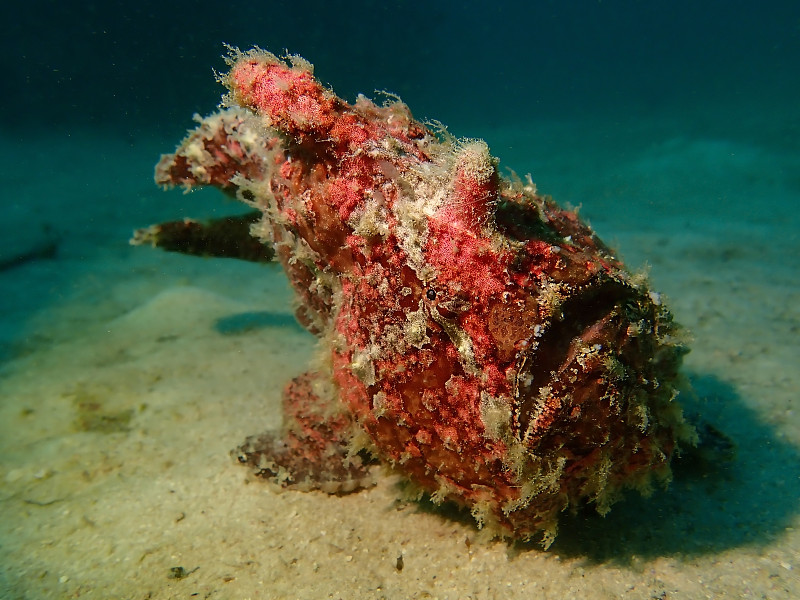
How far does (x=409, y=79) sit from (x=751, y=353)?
3987 cm

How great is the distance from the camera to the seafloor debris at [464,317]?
2078 mm

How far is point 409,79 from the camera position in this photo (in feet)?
130

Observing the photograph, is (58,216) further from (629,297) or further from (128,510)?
(629,297)

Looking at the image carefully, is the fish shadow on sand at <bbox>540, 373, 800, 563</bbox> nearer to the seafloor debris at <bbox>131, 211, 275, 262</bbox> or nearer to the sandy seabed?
the sandy seabed

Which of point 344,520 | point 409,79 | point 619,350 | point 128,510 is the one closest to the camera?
point 619,350

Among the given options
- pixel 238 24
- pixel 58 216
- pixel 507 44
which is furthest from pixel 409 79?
pixel 507 44

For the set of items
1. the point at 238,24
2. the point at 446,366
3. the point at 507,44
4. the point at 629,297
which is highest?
the point at 507,44

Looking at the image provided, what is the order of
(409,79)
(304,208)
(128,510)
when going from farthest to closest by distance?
(409,79)
(128,510)
(304,208)

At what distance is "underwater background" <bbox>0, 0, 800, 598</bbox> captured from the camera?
2723 mm

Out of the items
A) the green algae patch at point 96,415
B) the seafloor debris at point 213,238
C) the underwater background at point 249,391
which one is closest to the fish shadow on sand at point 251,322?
the underwater background at point 249,391

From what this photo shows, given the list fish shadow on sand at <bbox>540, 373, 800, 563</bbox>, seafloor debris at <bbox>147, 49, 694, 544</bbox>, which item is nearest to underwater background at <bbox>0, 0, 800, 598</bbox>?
fish shadow on sand at <bbox>540, 373, 800, 563</bbox>

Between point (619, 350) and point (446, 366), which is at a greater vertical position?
point (619, 350)

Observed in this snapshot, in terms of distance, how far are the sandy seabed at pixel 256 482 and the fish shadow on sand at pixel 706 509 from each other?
A: 13 millimetres

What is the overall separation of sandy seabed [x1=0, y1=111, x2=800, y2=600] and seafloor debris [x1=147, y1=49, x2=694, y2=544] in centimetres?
50
